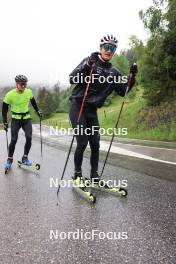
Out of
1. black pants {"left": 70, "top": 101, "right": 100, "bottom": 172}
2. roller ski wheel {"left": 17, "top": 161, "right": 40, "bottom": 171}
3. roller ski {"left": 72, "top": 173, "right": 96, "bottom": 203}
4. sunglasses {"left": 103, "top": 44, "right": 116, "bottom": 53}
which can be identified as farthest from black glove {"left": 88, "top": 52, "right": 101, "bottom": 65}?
roller ski wheel {"left": 17, "top": 161, "right": 40, "bottom": 171}

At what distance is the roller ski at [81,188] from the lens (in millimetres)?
5443

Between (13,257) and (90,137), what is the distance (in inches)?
128

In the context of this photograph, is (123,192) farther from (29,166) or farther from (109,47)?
(29,166)

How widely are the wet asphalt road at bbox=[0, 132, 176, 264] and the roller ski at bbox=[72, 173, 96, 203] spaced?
0.11 meters

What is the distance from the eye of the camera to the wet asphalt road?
3408 millimetres

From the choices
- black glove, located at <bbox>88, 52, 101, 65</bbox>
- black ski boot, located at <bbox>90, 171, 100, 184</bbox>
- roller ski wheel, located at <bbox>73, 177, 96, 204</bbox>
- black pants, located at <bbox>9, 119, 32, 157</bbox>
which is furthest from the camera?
black pants, located at <bbox>9, 119, 32, 157</bbox>

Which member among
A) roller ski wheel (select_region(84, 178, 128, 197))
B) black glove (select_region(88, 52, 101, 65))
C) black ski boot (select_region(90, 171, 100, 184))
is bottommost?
roller ski wheel (select_region(84, 178, 128, 197))

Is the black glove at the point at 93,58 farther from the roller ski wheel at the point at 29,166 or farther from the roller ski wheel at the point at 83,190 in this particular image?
the roller ski wheel at the point at 29,166

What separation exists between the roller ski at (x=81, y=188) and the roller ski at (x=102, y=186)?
0.21 metres

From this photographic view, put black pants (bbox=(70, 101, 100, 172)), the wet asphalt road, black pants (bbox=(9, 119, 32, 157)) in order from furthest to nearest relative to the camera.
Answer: black pants (bbox=(9, 119, 32, 157)) < black pants (bbox=(70, 101, 100, 172)) < the wet asphalt road

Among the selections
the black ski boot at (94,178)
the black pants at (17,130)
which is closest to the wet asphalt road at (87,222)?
the black ski boot at (94,178)

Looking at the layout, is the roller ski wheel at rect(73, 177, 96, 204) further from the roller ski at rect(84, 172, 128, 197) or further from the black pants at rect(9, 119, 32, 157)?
the black pants at rect(9, 119, 32, 157)

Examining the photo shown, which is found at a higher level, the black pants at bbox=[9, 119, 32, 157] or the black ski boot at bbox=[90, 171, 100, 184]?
the black pants at bbox=[9, 119, 32, 157]

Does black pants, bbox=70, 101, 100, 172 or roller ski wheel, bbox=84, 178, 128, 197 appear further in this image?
black pants, bbox=70, 101, 100, 172
